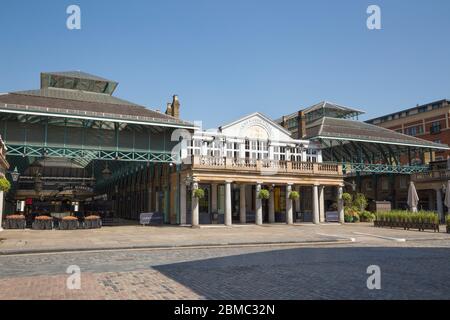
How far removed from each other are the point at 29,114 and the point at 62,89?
475 inches

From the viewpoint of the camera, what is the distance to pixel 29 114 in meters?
26.0

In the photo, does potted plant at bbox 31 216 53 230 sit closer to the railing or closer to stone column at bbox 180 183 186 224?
stone column at bbox 180 183 186 224

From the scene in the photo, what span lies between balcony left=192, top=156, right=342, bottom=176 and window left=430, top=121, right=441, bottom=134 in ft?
109

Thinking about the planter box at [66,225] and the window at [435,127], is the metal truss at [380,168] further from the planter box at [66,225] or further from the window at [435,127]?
the planter box at [66,225]

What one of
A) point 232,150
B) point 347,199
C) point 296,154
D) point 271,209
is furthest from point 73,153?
point 347,199

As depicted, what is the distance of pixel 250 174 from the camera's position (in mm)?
32469

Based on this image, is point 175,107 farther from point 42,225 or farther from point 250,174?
point 42,225

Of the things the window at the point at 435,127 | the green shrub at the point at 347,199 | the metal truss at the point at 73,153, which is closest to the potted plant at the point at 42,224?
the metal truss at the point at 73,153

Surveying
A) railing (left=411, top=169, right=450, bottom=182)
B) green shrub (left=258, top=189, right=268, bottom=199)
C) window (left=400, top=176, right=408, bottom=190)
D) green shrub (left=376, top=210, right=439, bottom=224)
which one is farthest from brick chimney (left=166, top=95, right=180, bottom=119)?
window (left=400, top=176, right=408, bottom=190)

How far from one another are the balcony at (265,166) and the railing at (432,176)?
34.6 feet

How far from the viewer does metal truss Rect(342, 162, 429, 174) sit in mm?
39719
